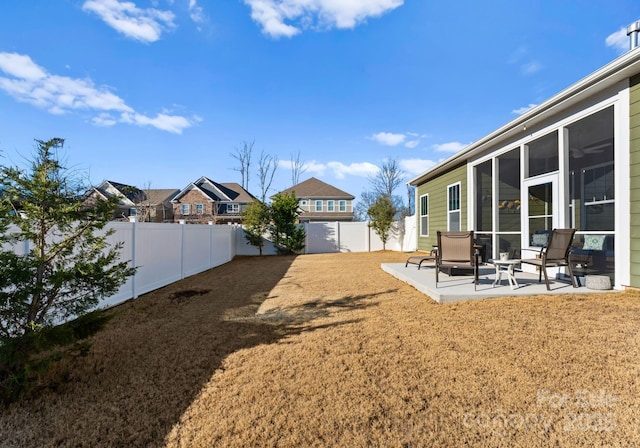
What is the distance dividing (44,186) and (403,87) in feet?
45.1

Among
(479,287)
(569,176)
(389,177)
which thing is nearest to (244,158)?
(389,177)

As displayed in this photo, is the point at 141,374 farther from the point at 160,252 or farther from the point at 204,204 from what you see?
the point at 204,204

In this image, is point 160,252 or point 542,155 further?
point 542,155

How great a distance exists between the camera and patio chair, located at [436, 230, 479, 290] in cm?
493

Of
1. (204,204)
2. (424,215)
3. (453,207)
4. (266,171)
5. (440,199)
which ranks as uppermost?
(266,171)

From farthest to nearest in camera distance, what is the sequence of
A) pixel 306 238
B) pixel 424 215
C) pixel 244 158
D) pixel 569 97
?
pixel 244 158
pixel 306 238
pixel 424 215
pixel 569 97

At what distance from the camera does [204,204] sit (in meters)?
29.9

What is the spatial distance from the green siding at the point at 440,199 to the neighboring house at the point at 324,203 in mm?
16412

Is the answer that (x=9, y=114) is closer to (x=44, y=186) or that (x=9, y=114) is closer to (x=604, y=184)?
(x=44, y=186)

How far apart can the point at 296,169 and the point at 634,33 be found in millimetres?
28687

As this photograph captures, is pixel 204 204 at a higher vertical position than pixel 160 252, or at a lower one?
higher

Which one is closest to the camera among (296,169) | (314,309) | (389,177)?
(314,309)

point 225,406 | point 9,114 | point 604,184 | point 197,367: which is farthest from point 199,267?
point 604,184

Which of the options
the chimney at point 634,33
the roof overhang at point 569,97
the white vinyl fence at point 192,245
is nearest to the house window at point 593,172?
the roof overhang at point 569,97
